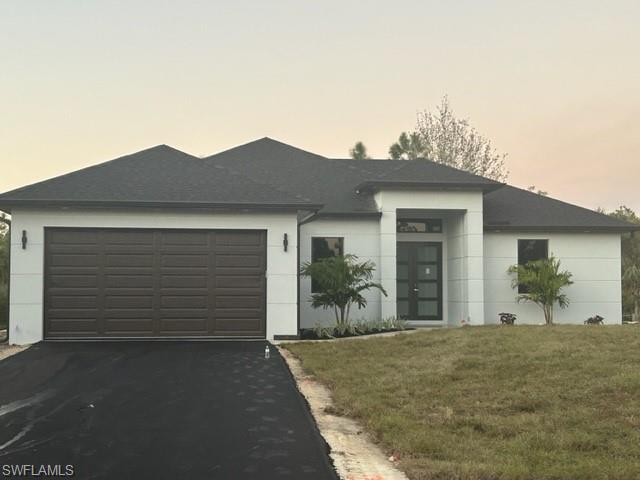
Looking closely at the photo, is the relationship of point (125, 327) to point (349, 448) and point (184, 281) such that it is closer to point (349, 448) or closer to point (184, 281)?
point (184, 281)

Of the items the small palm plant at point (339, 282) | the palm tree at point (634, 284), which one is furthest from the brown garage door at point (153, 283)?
the palm tree at point (634, 284)

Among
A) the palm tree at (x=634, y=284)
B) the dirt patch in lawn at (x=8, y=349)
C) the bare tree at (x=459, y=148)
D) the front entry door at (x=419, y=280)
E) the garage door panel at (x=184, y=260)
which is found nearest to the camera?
the dirt patch in lawn at (x=8, y=349)

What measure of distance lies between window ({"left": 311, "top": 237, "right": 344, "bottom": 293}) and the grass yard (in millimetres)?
4824

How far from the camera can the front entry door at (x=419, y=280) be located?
58.4 feet

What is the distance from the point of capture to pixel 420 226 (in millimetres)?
18062

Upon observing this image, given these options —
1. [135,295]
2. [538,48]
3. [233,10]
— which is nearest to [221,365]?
[135,295]

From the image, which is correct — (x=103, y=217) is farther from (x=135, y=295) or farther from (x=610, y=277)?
(x=610, y=277)

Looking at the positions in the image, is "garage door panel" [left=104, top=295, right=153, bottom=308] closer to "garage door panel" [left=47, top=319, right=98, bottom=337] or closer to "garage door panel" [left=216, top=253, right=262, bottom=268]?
"garage door panel" [left=47, top=319, right=98, bottom=337]

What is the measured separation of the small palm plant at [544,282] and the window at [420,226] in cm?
241

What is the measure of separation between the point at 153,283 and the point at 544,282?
32.8ft

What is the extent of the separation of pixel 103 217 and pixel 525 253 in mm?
11269

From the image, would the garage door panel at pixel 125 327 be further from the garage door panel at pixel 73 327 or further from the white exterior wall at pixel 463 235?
the white exterior wall at pixel 463 235

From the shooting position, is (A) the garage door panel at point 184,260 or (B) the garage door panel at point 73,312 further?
(A) the garage door panel at point 184,260

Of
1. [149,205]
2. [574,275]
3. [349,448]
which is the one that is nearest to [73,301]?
[149,205]
